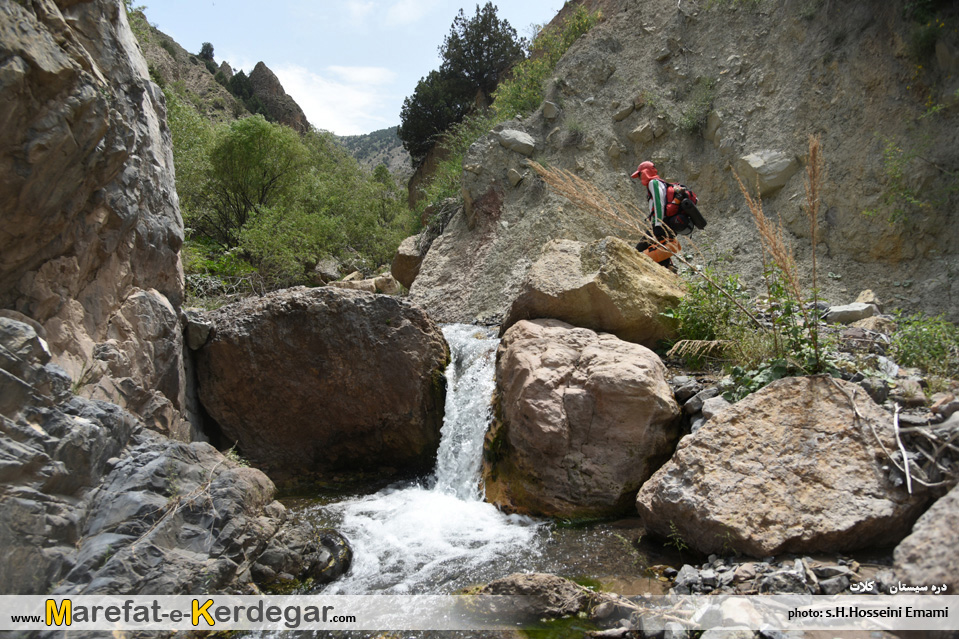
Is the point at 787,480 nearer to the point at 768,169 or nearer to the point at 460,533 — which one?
the point at 460,533

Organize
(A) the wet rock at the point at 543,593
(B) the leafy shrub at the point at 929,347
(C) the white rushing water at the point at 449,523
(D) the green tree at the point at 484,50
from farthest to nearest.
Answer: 1. (D) the green tree at the point at 484,50
2. (C) the white rushing water at the point at 449,523
3. (B) the leafy shrub at the point at 929,347
4. (A) the wet rock at the point at 543,593

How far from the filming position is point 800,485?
11.2 ft

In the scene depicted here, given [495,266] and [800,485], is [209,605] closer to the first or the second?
[800,485]

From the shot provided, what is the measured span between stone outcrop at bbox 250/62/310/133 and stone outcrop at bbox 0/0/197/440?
40.7 meters

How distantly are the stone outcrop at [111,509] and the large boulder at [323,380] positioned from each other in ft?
6.83

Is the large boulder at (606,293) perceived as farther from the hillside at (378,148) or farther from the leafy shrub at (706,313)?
the hillside at (378,148)

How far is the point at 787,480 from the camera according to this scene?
137 inches

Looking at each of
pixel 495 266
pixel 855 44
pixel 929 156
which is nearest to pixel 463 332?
pixel 495 266

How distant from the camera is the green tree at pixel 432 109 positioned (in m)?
21.2

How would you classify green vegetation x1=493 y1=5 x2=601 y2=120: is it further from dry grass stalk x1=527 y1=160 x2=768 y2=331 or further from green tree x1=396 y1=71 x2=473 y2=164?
dry grass stalk x1=527 y1=160 x2=768 y2=331

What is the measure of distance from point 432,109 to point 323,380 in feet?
59.0

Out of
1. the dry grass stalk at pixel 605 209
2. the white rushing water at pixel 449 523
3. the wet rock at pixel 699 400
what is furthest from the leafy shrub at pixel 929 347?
the white rushing water at pixel 449 523

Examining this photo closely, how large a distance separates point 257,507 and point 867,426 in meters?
4.32

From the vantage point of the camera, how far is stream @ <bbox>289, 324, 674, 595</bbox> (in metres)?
3.89
